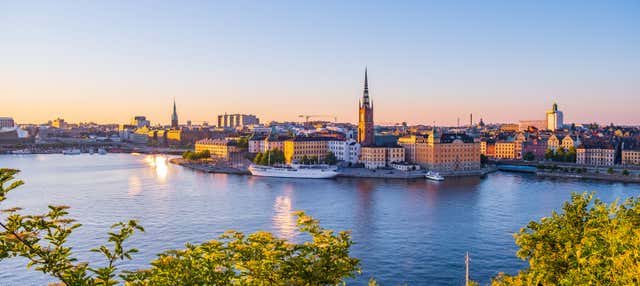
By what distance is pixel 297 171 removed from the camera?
78.3 feet

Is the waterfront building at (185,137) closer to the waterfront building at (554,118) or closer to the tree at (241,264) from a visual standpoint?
the waterfront building at (554,118)

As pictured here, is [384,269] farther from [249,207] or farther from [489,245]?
[249,207]

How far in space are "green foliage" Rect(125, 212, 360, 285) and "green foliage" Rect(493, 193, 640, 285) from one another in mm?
1537

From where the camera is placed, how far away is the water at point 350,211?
8.62 metres

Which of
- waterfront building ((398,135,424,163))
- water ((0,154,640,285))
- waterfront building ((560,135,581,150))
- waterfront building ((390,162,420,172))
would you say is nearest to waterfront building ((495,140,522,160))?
waterfront building ((560,135,581,150))

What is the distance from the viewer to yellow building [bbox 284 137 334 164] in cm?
2895

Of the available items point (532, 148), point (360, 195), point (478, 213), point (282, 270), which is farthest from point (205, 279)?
point (532, 148)

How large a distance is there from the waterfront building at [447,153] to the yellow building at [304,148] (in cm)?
543

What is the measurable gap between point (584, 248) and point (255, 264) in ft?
7.29

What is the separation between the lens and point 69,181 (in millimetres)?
20250

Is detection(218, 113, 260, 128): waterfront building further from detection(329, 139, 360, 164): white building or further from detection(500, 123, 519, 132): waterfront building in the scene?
detection(329, 139, 360, 164): white building

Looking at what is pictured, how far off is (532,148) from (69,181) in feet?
85.1

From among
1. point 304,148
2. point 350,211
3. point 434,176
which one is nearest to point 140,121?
point 304,148

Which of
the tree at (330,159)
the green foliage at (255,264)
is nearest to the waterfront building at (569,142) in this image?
the tree at (330,159)
